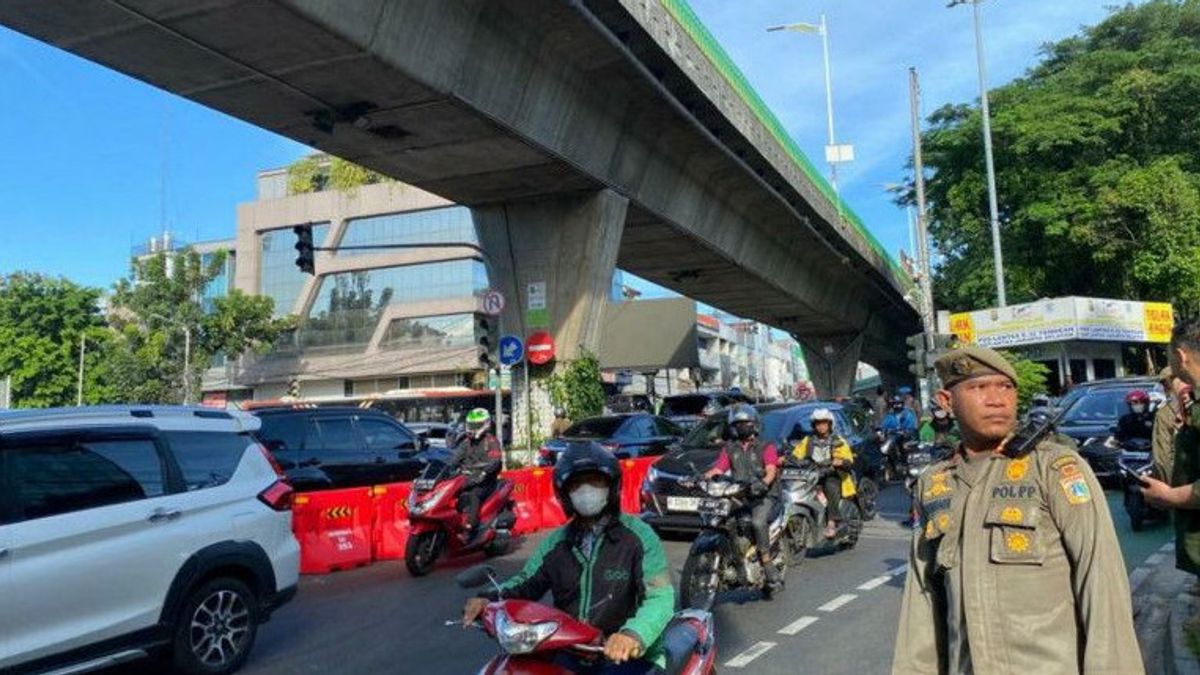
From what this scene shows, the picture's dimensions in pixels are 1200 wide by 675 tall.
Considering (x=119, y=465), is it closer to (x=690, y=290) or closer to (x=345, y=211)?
(x=690, y=290)

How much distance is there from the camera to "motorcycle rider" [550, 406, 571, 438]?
62.1ft

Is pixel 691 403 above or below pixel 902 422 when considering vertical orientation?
above

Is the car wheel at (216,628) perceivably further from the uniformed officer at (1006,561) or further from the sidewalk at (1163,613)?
the sidewalk at (1163,613)

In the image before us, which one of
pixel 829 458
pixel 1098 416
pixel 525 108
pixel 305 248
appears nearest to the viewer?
pixel 829 458

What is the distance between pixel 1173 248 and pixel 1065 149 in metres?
5.61

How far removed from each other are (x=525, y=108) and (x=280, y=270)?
5013 cm

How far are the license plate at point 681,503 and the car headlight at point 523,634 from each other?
7.70m

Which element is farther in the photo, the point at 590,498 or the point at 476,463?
the point at 476,463

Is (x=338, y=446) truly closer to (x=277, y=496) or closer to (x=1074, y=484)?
(x=277, y=496)

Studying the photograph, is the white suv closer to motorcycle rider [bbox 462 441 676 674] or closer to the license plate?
motorcycle rider [bbox 462 441 676 674]

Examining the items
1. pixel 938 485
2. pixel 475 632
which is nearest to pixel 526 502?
pixel 475 632

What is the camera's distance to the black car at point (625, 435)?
608 inches

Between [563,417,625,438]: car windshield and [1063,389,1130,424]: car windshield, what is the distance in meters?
7.19

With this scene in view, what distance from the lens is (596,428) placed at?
52.9 feet
